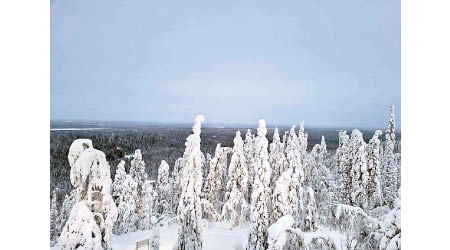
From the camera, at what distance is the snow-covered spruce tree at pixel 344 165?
18.8 feet

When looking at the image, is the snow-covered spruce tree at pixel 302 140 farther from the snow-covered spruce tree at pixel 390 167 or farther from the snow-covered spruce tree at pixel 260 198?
the snow-covered spruce tree at pixel 390 167

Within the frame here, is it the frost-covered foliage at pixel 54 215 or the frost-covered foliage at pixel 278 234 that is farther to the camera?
the frost-covered foliage at pixel 54 215

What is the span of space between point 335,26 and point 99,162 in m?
4.34

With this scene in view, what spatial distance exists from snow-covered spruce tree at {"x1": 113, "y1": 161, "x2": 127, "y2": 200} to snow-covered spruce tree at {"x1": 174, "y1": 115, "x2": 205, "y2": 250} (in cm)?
219

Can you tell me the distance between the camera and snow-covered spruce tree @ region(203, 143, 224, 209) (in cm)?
739

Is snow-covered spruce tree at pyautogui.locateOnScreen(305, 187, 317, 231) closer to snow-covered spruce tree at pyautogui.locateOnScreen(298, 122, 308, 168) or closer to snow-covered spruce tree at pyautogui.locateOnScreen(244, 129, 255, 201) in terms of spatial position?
snow-covered spruce tree at pyautogui.locateOnScreen(298, 122, 308, 168)

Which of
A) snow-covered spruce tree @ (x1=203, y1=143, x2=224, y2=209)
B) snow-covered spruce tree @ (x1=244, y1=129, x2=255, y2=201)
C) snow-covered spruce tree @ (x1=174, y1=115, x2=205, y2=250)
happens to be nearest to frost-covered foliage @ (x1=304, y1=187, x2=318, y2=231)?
snow-covered spruce tree @ (x1=244, y1=129, x2=255, y2=201)

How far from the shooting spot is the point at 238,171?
276 inches

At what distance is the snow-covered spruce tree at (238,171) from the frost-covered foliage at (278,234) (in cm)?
187

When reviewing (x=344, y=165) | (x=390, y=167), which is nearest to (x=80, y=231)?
(x=344, y=165)

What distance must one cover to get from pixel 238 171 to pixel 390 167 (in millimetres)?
2871

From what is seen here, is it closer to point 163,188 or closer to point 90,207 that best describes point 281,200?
point 90,207

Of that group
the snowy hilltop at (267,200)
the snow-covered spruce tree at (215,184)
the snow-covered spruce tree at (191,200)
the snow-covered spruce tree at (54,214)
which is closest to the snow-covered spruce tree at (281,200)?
the snowy hilltop at (267,200)
